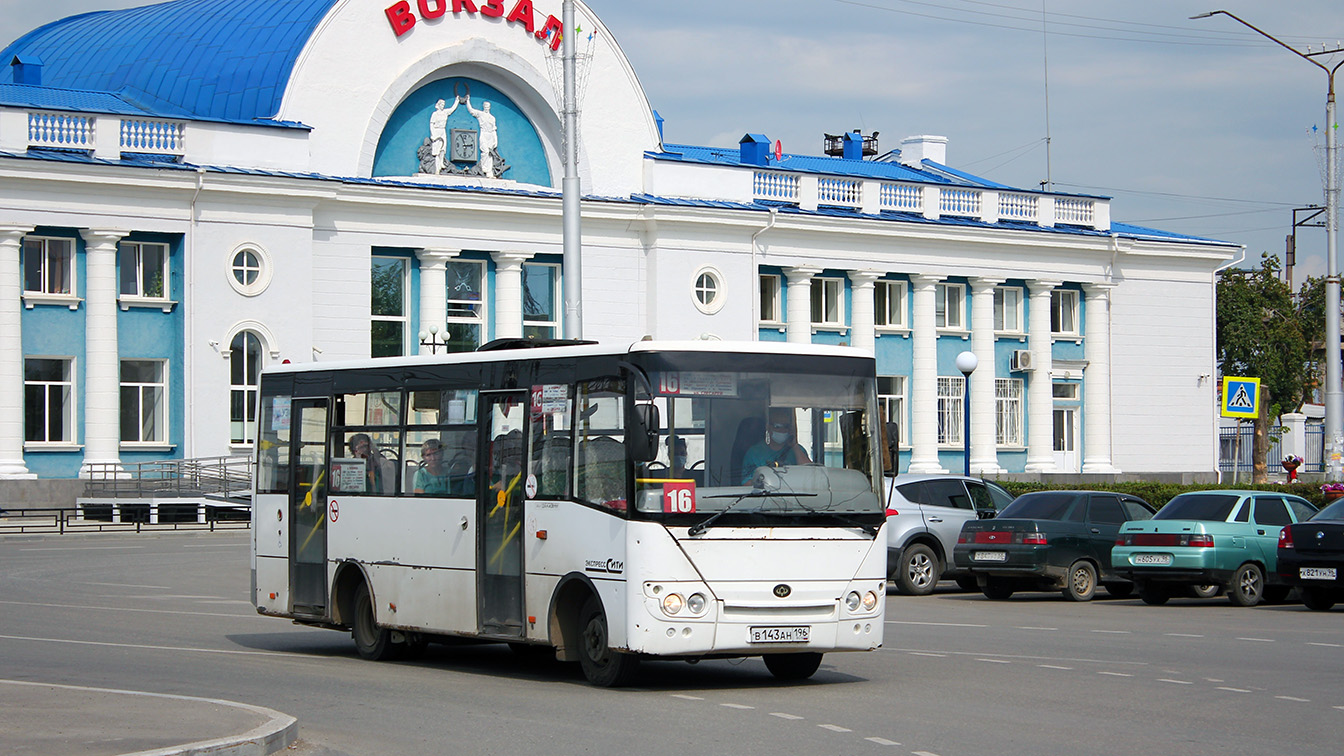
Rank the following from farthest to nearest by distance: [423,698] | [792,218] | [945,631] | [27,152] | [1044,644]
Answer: [792,218] < [27,152] < [945,631] < [1044,644] < [423,698]

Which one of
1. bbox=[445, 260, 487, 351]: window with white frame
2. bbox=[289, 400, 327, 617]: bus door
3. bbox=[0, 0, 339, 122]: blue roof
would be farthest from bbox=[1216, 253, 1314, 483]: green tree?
bbox=[289, 400, 327, 617]: bus door

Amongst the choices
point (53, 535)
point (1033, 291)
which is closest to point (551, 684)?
point (53, 535)

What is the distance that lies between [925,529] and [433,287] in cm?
2467

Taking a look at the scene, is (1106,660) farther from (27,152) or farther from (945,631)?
(27,152)

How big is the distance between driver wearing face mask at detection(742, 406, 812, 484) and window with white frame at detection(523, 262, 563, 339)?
3495cm

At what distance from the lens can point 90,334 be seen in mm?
41031

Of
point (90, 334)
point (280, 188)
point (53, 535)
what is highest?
point (280, 188)

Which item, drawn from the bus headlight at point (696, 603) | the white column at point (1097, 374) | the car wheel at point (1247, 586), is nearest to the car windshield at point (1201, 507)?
the car wheel at point (1247, 586)

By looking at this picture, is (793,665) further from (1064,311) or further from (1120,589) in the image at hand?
(1064,311)

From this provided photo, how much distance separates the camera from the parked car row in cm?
2136

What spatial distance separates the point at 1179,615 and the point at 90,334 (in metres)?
28.8

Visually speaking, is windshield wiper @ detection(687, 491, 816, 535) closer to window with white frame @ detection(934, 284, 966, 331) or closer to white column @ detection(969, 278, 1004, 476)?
white column @ detection(969, 278, 1004, 476)

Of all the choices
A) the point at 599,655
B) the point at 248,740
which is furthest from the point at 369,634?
the point at 248,740

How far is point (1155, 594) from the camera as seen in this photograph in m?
22.7
